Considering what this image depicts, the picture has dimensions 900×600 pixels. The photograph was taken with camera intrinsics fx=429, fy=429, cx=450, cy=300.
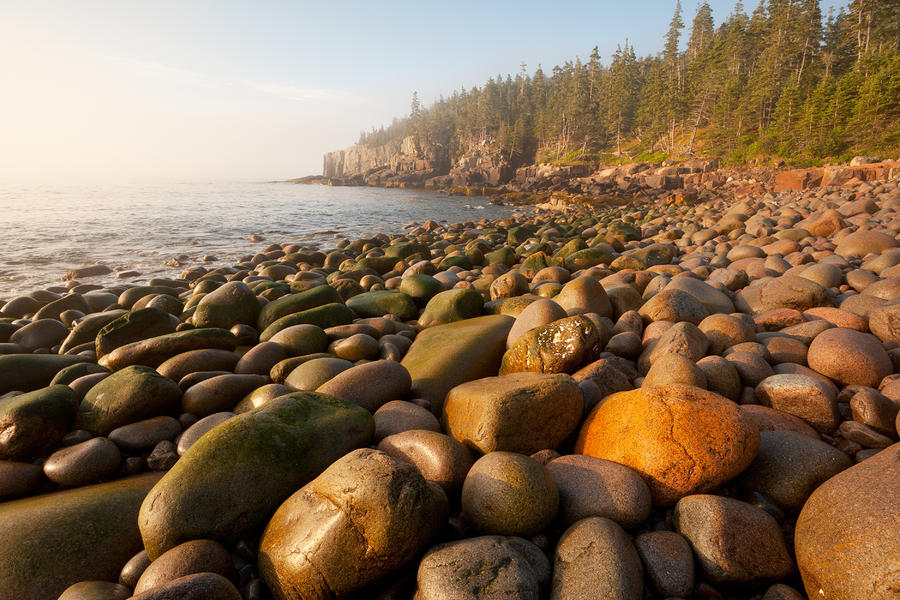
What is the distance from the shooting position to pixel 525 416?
9.52ft

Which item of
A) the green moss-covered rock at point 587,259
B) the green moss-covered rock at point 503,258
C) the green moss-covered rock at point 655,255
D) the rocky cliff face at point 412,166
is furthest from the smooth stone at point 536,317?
the rocky cliff face at point 412,166

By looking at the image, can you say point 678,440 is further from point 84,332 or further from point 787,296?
point 84,332

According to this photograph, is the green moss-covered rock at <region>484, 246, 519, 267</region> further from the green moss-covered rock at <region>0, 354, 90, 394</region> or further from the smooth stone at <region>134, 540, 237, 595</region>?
the smooth stone at <region>134, 540, 237, 595</region>

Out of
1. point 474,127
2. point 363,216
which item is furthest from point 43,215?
point 474,127

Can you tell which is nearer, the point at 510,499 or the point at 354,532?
the point at 354,532

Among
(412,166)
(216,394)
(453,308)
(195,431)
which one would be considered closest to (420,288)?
(453,308)

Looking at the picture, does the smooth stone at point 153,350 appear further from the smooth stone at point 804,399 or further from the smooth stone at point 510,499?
the smooth stone at point 804,399

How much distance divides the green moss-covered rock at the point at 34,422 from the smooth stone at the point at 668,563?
4.23 m

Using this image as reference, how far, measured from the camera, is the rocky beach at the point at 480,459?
196 cm

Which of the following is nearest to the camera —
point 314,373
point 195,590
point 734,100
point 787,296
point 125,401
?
point 195,590

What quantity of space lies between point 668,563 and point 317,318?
16.0ft

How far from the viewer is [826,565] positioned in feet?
5.92

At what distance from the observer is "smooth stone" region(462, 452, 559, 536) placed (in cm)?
218

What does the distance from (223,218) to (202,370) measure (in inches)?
963
